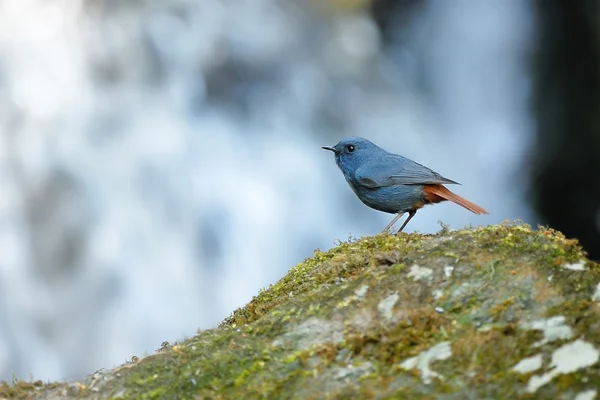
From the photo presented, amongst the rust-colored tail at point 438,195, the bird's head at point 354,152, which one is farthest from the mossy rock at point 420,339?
the bird's head at point 354,152

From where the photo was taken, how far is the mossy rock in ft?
8.60

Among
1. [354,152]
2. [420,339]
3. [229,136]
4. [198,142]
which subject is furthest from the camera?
[229,136]

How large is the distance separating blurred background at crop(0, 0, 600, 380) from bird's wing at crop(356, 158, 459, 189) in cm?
622

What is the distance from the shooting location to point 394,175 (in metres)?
5.97

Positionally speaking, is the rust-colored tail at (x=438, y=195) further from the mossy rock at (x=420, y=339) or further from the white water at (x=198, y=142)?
the white water at (x=198, y=142)

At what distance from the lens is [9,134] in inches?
482

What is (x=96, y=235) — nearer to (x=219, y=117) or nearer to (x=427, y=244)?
(x=219, y=117)

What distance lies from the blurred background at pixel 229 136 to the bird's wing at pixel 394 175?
6218 millimetres

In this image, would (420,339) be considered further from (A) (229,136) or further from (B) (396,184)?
(A) (229,136)

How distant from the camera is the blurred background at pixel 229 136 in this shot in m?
11.7

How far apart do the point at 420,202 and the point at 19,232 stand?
833 cm

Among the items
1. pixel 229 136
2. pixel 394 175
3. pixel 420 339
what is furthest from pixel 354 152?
pixel 229 136

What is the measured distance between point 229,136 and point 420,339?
10520 millimetres

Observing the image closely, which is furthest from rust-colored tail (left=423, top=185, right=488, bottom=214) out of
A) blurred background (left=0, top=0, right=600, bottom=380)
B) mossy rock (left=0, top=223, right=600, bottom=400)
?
blurred background (left=0, top=0, right=600, bottom=380)
